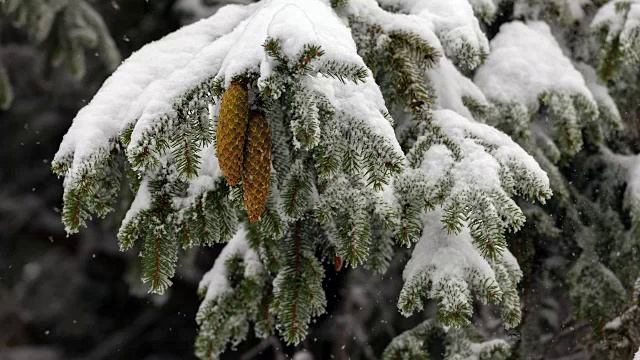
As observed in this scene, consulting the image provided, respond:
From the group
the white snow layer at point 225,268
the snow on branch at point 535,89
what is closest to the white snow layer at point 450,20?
the snow on branch at point 535,89

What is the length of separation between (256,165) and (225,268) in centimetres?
127

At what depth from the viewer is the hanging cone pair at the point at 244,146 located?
1180 mm

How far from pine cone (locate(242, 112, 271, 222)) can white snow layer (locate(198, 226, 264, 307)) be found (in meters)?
1.01

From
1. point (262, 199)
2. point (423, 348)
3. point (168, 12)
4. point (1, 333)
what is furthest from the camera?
point (1, 333)

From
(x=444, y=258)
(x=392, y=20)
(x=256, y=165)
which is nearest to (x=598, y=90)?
(x=392, y=20)

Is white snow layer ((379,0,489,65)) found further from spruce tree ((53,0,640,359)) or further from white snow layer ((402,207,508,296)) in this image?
white snow layer ((402,207,508,296))

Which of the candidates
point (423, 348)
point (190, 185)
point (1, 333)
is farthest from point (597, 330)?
point (1, 333)

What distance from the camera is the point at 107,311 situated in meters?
5.91

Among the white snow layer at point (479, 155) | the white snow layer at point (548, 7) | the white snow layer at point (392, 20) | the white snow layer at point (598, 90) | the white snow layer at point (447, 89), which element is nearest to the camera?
the white snow layer at point (479, 155)

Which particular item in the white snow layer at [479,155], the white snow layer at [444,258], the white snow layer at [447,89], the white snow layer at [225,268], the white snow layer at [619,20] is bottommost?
the white snow layer at [225,268]

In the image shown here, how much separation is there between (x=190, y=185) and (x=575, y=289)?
1.77 metres

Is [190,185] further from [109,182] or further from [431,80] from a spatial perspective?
[431,80]

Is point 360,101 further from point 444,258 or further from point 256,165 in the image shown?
point 444,258

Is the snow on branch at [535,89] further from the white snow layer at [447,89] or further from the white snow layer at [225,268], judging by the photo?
the white snow layer at [225,268]
